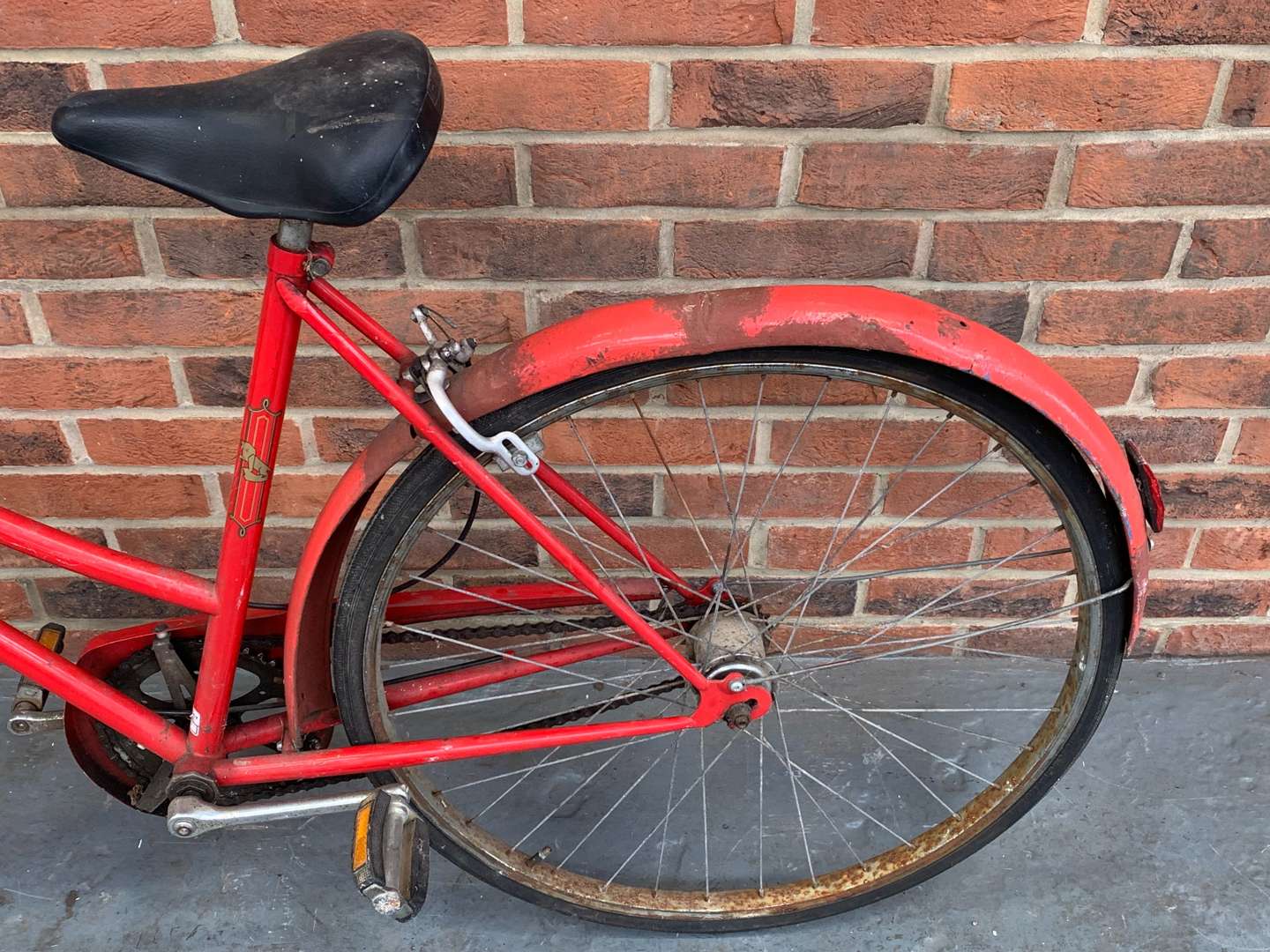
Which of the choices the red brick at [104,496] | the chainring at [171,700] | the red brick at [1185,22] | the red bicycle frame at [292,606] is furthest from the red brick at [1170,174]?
the red brick at [104,496]

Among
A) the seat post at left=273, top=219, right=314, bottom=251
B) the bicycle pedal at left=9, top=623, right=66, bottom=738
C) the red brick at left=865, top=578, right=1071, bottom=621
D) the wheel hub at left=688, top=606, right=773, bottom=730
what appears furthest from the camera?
the red brick at left=865, top=578, right=1071, bottom=621

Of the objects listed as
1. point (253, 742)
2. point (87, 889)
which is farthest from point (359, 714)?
point (87, 889)

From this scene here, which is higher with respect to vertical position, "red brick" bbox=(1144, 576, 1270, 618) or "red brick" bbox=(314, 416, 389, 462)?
"red brick" bbox=(314, 416, 389, 462)

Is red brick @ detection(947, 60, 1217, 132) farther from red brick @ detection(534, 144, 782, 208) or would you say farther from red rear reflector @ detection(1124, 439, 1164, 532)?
red rear reflector @ detection(1124, 439, 1164, 532)

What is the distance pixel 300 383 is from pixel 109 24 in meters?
0.52

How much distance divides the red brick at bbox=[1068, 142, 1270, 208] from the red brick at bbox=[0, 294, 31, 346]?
58.6 inches

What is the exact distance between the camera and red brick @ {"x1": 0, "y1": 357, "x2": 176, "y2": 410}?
1.47 meters

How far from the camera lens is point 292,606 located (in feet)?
3.93

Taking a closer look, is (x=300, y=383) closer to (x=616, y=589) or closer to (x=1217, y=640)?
(x=616, y=589)

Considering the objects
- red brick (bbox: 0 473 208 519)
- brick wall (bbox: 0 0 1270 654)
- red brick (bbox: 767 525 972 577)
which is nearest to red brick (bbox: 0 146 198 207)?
brick wall (bbox: 0 0 1270 654)

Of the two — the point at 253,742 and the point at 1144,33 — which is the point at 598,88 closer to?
the point at 1144,33

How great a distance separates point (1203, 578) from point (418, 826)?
1.37 metres

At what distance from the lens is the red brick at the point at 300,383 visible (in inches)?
57.8

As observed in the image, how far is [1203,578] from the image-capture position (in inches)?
67.2
